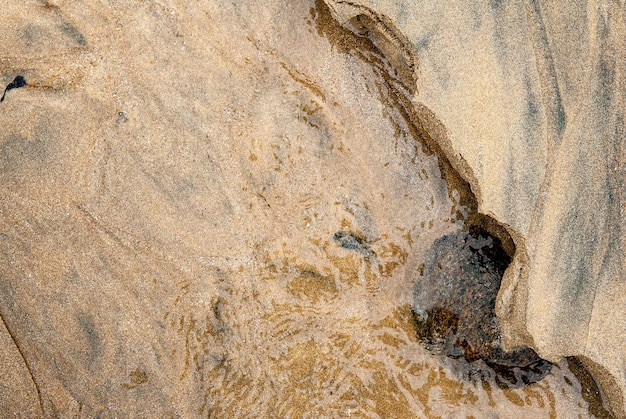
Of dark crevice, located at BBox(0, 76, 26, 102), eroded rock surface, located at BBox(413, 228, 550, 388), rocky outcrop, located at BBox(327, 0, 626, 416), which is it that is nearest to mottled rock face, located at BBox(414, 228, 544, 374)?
eroded rock surface, located at BBox(413, 228, 550, 388)

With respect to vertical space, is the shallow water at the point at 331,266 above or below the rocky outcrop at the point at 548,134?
below

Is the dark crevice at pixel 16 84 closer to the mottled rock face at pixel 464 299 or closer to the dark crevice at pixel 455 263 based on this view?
the dark crevice at pixel 455 263

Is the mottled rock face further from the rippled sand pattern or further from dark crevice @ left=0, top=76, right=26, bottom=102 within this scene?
dark crevice @ left=0, top=76, right=26, bottom=102

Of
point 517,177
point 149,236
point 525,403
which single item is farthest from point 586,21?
point 149,236

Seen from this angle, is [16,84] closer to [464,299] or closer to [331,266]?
[331,266]

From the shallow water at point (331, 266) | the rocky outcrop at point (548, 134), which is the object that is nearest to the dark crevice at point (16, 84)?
the shallow water at point (331, 266)
